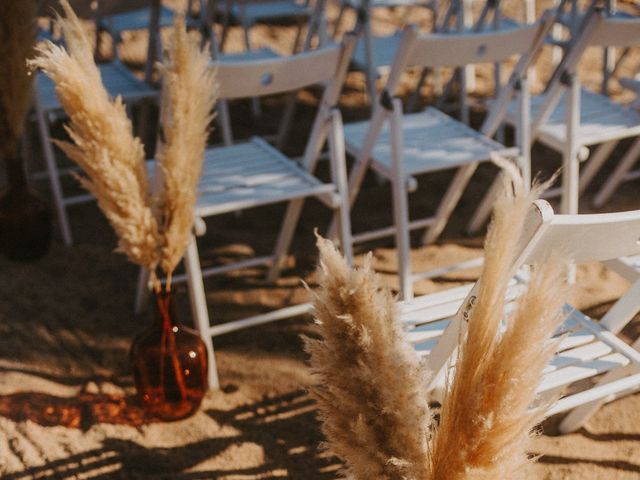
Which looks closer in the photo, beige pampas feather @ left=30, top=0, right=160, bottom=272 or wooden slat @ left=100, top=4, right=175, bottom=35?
beige pampas feather @ left=30, top=0, right=160, bottom=272

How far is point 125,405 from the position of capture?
291 cm

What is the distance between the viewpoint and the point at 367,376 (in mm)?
1267

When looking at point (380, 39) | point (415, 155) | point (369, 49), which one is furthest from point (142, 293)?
point (380, 39)

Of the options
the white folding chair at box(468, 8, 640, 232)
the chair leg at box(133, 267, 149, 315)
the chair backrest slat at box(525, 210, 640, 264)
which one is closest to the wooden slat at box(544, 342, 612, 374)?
the chair backrest slat at box(525, 210, 640, 264)

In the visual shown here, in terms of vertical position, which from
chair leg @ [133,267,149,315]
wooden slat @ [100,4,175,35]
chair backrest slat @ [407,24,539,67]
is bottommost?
chair leg @ [133,267,149,315]

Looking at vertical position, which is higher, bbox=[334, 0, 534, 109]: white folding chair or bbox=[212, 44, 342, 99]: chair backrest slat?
bbox=[212, 44, 342, 99]: chair backrest slat

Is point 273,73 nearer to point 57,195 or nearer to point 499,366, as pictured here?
point 57,195

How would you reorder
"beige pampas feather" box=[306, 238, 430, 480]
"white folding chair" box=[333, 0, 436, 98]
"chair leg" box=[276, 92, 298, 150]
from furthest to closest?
"chair leg" box=[276, 92, 298, 150], "white folding chair" box=[333, 0, 436, 98], "beige pampas feather" box=[306, 238, 430, 480]

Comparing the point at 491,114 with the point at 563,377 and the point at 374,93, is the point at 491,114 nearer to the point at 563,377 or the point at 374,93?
the point at 374,93

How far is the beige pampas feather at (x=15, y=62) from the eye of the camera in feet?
9.99

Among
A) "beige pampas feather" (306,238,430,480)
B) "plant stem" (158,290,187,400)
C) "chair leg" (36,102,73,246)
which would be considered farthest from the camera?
"chair leg" (36,102,73,246)

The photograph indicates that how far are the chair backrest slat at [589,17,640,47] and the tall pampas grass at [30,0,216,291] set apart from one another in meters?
1.76

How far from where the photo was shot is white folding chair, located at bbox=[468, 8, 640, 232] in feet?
10.9

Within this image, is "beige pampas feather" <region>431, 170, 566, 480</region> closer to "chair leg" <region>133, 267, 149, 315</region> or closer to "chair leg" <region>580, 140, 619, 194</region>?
"chair leg" <region>133, 267, 149, 315</region>
